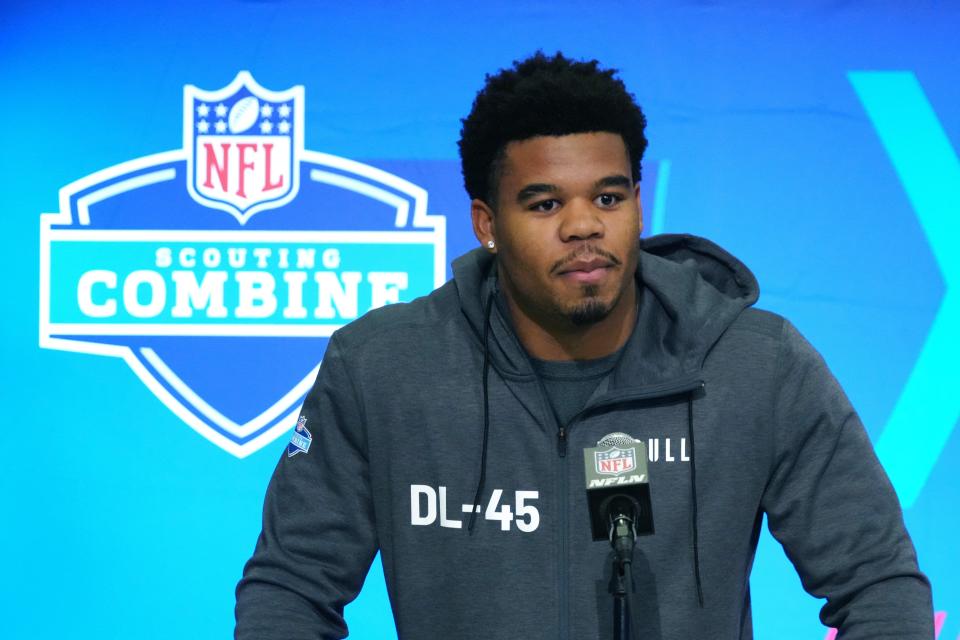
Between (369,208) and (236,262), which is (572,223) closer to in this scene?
(369,208)

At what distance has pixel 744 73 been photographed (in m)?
2.56

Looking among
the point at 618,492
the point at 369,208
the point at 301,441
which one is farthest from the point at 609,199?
the point at 369,208

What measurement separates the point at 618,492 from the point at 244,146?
5.52 feet

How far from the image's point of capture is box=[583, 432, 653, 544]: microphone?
1169 mm

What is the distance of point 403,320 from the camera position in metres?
1.59

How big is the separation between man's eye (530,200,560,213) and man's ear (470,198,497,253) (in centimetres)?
14

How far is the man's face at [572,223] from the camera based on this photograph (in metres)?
1.39

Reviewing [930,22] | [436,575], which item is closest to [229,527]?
[436,575]

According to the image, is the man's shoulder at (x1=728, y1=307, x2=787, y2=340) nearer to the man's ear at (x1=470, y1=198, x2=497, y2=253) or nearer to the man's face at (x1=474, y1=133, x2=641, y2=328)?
the man's face at (x1=474, y1=133, x2=641, y2=328)

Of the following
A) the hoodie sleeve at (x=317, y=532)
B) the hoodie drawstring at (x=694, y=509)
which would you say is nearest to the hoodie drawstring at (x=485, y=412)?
the hoodie sleeve at (x=317, y=532)

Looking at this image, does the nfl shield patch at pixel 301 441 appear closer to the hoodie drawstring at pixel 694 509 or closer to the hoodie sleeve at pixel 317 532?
the hoodie sleeve at pixel 317 532

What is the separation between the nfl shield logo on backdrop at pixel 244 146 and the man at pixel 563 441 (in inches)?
44.0

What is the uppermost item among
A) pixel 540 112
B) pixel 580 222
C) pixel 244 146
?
pixel 244 146

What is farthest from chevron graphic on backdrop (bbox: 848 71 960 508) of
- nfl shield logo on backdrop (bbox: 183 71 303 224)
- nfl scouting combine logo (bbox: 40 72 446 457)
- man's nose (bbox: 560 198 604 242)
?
man's nose (bbox: 560 198 604 242)
